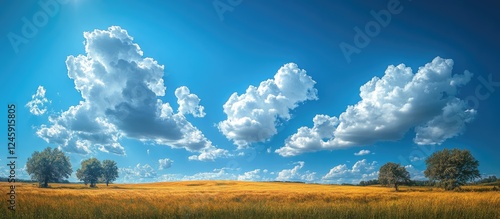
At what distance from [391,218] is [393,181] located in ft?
212

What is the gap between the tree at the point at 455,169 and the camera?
52.8 metres

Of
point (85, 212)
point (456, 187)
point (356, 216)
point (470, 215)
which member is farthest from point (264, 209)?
point (456, 187)

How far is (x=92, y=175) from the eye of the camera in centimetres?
7694

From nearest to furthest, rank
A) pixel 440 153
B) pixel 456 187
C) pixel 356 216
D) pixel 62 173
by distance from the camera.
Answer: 1. pixel 356 216
2. pixel 456 187
3. pixel 440 153
4. pixel 62 173


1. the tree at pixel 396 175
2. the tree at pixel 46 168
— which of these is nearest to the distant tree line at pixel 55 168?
the tree at pixel 46 168

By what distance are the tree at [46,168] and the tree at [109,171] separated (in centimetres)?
1559

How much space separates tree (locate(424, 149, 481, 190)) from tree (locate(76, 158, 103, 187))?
77.1 metres

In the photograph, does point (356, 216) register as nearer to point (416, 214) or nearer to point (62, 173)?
point (416, 214)

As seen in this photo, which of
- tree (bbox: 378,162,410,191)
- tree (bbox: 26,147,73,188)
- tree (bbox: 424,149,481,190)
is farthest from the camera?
tree (bbox: 378,162,410,191)

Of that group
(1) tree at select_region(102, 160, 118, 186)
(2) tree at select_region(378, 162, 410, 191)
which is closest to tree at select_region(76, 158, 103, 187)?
(1) tree at select_region(102, 160, 118, 186)

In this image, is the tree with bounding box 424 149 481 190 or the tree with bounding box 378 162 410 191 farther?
the tree with bounding box 378 162 410 191

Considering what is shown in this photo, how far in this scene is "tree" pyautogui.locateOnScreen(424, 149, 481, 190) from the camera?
52.8m

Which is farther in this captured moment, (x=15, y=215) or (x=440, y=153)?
(x=440, y=153)

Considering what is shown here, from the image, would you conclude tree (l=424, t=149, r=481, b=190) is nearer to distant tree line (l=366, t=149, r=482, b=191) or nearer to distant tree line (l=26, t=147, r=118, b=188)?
distant tree line (l=366, t=149, r=482, b=191)
